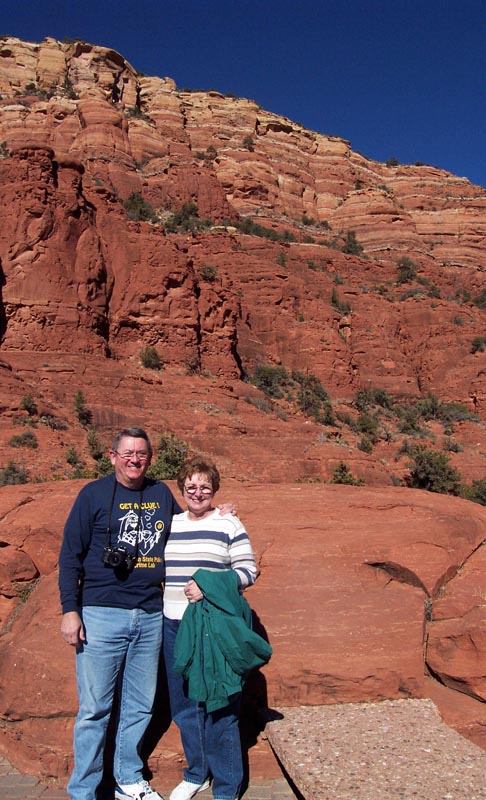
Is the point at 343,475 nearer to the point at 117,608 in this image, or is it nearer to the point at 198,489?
the point at 198,489

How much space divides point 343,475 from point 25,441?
27.8 feet

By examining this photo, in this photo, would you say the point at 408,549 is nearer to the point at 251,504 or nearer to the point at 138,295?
the point at 251,504

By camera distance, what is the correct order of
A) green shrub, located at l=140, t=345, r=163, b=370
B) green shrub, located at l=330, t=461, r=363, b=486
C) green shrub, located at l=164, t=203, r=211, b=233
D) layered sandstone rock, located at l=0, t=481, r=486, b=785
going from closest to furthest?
layered sandstone rock, located at l=0, t=481, r=486, b=785, green shrub, located at l=330, t=461, r=363, b=486, green shrub, located at l=140, t=345, r=163, b=370, green shrub, located at l=164, t=203, r=211, b=233

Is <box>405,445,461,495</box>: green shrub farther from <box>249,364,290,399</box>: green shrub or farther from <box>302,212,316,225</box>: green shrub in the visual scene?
<box>302,212,316,225</box>: green shrub

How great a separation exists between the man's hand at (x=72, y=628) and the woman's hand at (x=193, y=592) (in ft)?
2.20

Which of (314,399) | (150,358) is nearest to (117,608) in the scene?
(150,358)

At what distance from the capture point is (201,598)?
3393mm

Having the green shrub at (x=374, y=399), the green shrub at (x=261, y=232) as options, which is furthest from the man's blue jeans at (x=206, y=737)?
the green shrub at (x=261, y=232)

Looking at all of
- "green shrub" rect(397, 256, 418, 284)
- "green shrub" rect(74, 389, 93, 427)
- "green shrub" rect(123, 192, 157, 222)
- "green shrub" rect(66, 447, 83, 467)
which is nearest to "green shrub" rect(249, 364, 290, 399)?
"green shrub" rect(74, 389, 93, 427)

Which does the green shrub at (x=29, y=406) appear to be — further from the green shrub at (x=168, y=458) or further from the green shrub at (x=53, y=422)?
the green shrub at (x=168, y=458)

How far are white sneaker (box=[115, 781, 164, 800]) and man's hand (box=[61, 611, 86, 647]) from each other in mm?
979

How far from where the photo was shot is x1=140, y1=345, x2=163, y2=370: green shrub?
2275 cm

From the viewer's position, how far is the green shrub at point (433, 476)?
1981 centimetres

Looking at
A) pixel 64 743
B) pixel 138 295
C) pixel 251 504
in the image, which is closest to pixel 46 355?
pixel 138 295
